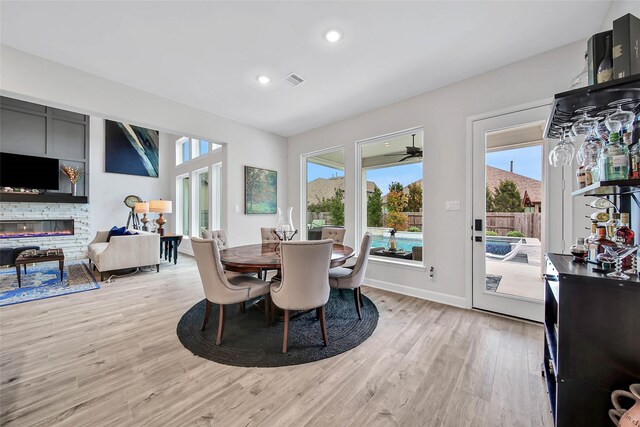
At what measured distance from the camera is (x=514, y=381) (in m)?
1.66

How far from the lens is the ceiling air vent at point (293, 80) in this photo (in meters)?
2.84

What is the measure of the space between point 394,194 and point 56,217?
25.1 ft

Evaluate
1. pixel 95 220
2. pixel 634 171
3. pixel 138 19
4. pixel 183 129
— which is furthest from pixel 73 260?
pixel 634 171

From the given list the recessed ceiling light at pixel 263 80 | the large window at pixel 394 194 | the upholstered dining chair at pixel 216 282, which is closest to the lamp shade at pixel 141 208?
the recessed ceiling light at pixel 263 80

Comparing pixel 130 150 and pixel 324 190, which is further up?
pixel 130 150

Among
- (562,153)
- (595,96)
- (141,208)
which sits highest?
(595,96)

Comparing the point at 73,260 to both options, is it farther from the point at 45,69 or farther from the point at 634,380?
the point at 634,380

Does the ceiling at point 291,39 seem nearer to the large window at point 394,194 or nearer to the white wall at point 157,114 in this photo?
the white wall at point 157,114

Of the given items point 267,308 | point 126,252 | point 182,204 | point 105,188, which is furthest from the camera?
point 182,204

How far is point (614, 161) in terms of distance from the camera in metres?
1.08

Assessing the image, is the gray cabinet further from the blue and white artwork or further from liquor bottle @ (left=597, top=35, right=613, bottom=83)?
liquor bottle @ (left=597, top=35, right=613, bottom=83)

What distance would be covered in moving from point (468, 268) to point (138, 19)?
4.02 meters

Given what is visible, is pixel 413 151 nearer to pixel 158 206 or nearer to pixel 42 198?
pixel 158 206

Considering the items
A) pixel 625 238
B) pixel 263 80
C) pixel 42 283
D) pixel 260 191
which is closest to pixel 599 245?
pixel 625 238
